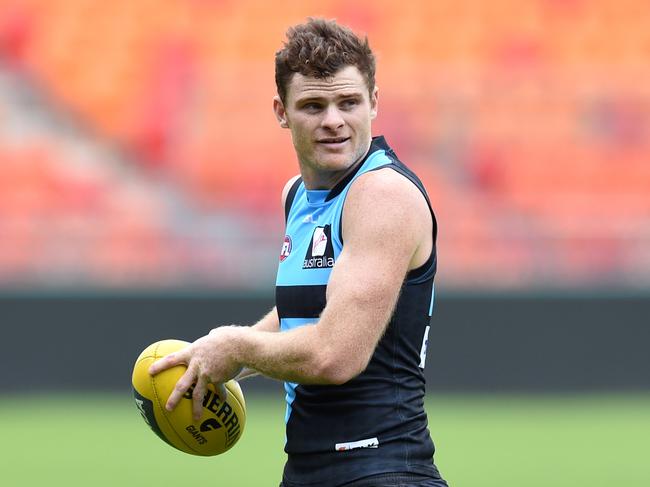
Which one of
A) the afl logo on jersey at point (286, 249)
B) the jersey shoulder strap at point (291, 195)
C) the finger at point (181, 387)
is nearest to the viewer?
the finger at point (181, 387)

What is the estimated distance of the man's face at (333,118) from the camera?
391 centimetres

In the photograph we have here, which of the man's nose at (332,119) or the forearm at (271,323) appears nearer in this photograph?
the man's nose at (332,119)

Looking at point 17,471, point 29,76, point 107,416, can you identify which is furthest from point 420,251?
point 29,76

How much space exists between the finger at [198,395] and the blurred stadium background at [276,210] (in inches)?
192

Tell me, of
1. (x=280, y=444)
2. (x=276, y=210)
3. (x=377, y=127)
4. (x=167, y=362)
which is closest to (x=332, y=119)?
(x=167, y=362)

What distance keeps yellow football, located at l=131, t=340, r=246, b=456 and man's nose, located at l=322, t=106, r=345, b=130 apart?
0.90m

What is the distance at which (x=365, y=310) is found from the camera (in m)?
3.57

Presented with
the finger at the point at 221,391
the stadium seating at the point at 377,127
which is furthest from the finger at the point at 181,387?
the stadium seating at the point at 377,127

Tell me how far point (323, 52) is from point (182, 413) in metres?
1.23

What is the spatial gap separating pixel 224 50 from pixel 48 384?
6.04 m

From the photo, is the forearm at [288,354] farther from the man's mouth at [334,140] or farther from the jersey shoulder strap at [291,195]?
the jersey shoulder strap at [291,195]

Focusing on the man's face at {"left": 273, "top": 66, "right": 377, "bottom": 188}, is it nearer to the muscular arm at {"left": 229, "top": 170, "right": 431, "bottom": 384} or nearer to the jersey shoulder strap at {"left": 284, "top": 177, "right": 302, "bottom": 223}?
the muscular arm at {"left": 229, "top": 170, "right": 431, "bottom": 384}

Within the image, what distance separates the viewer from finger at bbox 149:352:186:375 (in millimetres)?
3910

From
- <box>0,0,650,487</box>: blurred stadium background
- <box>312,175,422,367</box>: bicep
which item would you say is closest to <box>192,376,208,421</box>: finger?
<box>312,175,422,367</box>: bicep
